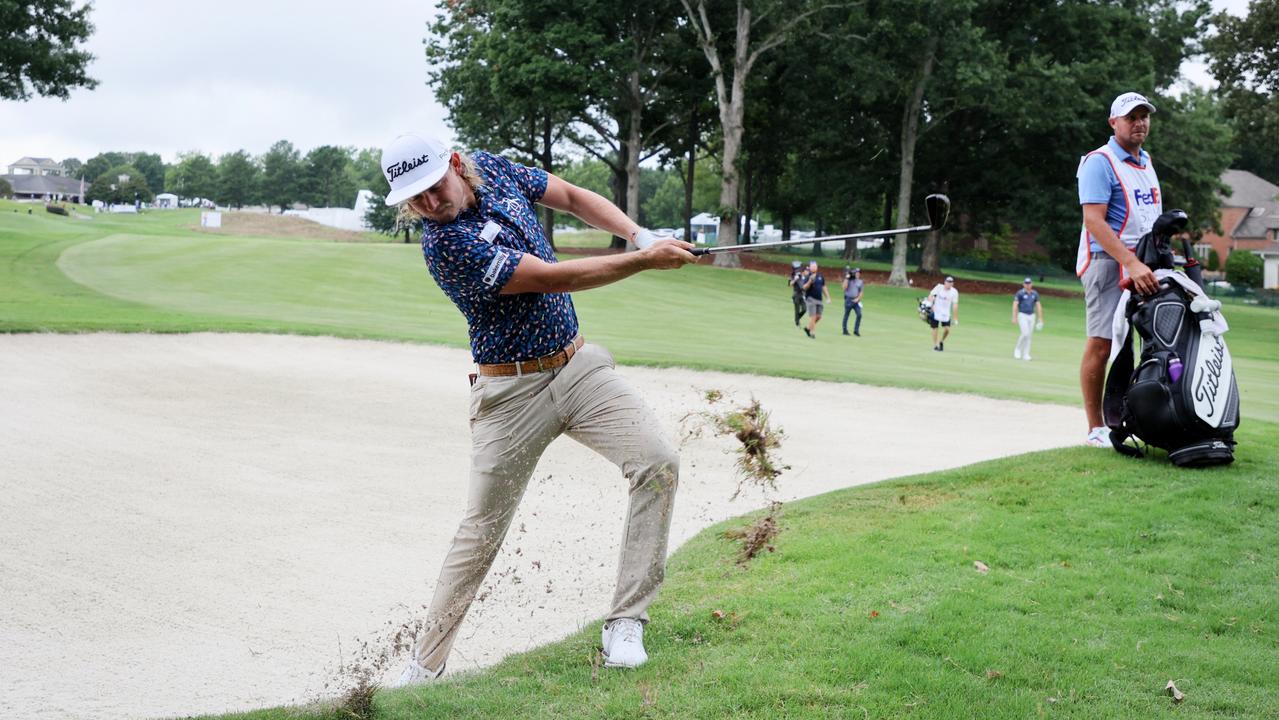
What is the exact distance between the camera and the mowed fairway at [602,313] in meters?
18.2

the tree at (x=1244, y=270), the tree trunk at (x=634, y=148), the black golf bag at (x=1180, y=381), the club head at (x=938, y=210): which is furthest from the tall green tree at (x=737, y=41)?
the tree at (x=1244, y=270)

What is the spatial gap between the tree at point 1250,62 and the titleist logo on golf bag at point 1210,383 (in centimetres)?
4064

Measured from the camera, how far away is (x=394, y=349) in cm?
1762

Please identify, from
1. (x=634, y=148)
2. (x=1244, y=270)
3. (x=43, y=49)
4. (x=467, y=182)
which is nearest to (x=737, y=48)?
(x=634, y=148)

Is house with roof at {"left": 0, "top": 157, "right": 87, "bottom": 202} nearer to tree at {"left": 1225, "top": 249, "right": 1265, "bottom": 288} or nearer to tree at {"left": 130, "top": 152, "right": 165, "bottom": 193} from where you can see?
tree at {"left": 130, "top": 152, "right": 165, "bottom": 193}

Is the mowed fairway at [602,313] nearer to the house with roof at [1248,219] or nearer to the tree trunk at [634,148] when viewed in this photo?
the tree trunk at [634,148]

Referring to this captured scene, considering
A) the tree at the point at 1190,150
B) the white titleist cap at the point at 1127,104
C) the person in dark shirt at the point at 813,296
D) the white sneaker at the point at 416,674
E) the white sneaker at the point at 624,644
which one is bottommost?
the white sneaker at the point at 416,674

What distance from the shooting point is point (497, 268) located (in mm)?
4430

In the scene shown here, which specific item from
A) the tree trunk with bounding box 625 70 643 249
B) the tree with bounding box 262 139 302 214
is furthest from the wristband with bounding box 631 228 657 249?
the tree with bounding box 262 139 302 214

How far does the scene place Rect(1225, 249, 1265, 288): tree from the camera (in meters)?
77.4

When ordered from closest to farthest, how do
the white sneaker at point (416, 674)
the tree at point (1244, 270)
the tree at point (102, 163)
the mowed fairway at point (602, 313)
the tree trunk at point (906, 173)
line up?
the white sneaker at point (416, 674) → the mowed fairway at point (602, 313) → the tree trunk at point (906, 173) → the tree at point (1244, 270) → the tree at point (102, 163)

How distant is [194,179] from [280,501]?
532ft

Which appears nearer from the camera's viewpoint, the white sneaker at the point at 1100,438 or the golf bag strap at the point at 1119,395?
the golf bag strap at the point at 1119,395

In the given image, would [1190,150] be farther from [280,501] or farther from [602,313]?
[280,501]
